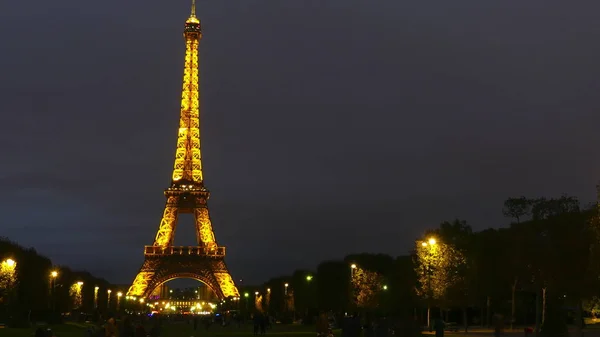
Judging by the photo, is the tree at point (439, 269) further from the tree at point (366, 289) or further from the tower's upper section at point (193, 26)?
the tower's upper section at point (193, 26)

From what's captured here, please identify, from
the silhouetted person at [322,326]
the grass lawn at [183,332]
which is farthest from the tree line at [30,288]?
the silhouetted person at [322,326]

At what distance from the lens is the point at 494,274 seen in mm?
77938

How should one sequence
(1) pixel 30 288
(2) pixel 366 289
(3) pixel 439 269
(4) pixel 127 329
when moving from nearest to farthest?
(4) pixel 127 329 → (3) pixel 439 269 → (2) pixel 366 289 → (1) pixel 30 288

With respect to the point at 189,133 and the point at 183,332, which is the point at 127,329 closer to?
the point at 183,332

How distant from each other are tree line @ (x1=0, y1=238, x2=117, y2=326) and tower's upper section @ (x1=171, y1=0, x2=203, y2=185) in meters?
23.4

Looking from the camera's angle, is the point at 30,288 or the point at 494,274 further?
the point at 30,288

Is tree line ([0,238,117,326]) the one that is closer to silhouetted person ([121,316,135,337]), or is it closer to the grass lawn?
the grass lawn

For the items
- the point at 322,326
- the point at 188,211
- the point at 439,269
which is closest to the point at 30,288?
the point at 188,211

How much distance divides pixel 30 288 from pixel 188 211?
41449 mm

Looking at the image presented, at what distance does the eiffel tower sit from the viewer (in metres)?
139

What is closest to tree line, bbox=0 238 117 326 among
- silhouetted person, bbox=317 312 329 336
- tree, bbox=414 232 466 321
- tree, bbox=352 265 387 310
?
tree, bbox=352 265 387 310

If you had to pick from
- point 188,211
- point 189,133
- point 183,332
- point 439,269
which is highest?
point 189,133

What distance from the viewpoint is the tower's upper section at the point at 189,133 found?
140 metres

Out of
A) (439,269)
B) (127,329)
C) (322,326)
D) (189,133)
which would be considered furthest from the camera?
(189,133)
